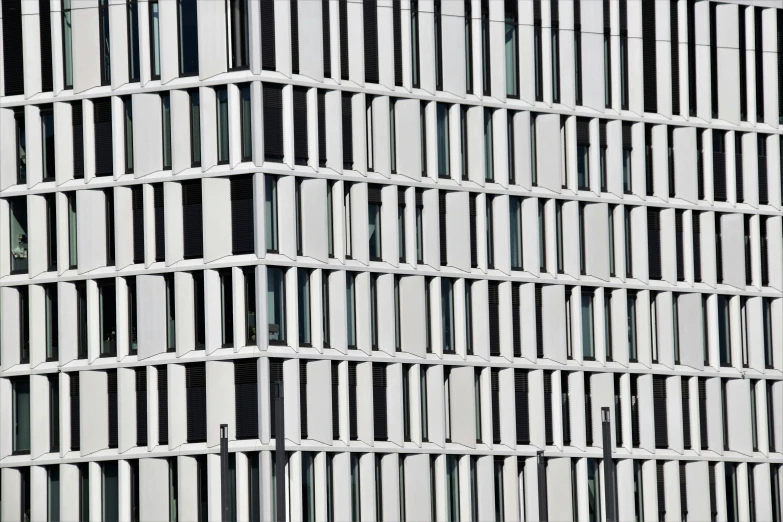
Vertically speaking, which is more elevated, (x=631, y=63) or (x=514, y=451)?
(x=631, y=63)

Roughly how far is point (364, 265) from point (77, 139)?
31.0ft

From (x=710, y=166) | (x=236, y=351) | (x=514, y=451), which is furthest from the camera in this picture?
(x=710, y=166)

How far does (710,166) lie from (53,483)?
2370 cm

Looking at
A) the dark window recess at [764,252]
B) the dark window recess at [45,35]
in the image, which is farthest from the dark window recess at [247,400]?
the dark window recess at [764,252]

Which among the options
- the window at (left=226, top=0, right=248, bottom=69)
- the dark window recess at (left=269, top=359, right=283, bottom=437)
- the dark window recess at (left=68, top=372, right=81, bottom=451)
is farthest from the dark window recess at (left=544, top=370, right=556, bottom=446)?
the dark window recess at (left=68, top=372, right=81, bottom=451)

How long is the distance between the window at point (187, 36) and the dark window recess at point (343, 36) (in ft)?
14.2

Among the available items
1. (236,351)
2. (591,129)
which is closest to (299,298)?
(236,351)

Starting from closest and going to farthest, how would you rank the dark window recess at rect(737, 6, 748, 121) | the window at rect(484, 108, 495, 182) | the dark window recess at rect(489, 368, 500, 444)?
the dark window recess at rect(489, 368, 500, 444) → the window at rect(484, 108, 495, 182) → the dark window recess at rect(737, 6, 748, 121)

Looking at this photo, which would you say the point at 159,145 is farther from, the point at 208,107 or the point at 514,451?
the point at 514,451

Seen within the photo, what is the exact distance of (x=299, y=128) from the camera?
5825cm

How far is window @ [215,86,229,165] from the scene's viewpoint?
58.0 metres

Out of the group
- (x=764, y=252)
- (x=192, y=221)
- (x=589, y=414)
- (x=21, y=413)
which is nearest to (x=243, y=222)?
(x=192, y=221)

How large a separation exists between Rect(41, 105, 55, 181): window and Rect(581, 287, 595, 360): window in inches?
676

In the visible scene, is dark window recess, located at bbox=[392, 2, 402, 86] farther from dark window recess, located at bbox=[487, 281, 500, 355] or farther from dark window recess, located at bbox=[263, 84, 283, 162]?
dark window recess, located at bbox=[487, 281, 500, 355]
